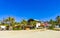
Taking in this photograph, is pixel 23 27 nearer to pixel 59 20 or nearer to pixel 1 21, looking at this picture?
pixel 1 21

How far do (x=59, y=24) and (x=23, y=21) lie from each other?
21871 mm

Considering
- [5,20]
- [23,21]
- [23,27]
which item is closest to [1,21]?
[5,20]

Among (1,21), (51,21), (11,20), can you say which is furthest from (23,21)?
(51,21)

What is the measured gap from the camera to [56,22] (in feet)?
273

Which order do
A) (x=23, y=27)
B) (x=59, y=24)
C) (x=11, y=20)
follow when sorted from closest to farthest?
1. (x=23, y=27)
2. (x=11, y=20)
3. (x=59, y=24)

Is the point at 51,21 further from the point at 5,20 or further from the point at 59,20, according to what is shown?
the point at 5,20

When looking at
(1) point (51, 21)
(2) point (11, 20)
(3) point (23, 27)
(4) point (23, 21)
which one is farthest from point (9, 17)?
(1) point (51, 21)

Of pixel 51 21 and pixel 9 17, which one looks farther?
pixel 51 21

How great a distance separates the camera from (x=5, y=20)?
69750mm

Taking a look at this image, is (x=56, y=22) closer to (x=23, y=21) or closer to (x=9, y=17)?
(x=23, y=21)

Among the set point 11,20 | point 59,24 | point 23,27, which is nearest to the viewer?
point 23,27

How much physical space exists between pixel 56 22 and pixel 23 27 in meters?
29.0

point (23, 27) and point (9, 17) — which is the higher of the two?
point (9, 17)

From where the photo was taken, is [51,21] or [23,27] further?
[51,21]
